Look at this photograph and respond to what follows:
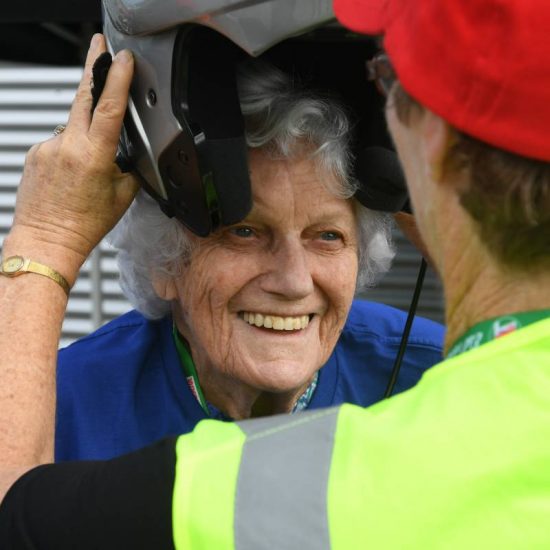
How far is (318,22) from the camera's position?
1.45m

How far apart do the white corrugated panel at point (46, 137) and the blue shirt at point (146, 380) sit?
2.56 meters

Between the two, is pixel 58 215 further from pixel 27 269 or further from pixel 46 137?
pixel 46 137

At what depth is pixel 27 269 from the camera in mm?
1661

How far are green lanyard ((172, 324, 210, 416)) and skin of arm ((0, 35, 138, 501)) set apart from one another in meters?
0.44

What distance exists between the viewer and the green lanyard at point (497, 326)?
1.01 m

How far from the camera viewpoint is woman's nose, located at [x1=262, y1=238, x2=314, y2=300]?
74.5 inches

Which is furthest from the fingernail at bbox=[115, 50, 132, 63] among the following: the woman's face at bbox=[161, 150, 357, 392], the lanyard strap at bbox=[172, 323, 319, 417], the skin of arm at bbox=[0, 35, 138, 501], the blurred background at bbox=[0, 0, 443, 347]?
the blurred background at bbox=[0, 0, 443, 347]

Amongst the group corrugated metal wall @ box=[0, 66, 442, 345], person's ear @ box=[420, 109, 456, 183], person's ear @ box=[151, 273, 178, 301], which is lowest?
corrugated metal wall @ box=[0, 66, 442, 345]

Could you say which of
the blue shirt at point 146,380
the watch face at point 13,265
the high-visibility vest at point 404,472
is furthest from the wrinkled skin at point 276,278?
the high-visibility vest at point 404,472

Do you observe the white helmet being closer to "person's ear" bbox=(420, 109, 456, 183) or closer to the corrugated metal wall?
"person's ear" bbox=(420, 109, 456, 183)

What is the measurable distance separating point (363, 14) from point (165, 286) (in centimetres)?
98

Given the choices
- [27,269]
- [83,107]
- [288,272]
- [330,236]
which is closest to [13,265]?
[27,269]

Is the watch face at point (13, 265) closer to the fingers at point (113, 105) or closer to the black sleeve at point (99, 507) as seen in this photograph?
the fingers at point (113, 105)

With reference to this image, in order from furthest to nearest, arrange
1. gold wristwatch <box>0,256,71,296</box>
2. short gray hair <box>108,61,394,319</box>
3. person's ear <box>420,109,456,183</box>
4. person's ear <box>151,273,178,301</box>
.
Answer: person's ear <box>151,273,178,301</box> → short gray hair <box>108,61,394,319</box> → gold wristwatch <box>0,256,71,296</box> → person's ear <box>420,109,456,183</box>
